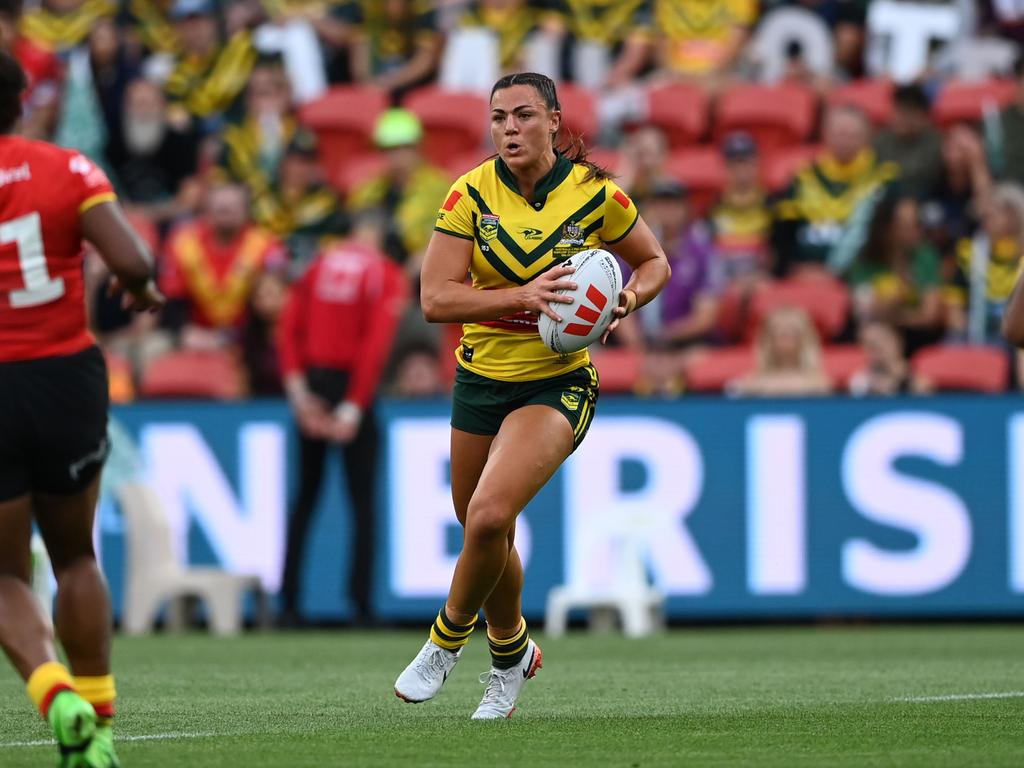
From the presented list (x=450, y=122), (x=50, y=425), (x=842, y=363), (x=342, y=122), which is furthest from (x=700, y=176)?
(x=50, y=425)

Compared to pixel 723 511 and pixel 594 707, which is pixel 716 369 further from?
pixel 594 707

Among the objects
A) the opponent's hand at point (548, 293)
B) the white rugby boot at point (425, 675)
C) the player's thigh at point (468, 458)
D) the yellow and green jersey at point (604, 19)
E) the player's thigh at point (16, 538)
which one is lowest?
the white rugby boot at point (425, 675)

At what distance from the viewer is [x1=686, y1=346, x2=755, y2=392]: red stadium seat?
1369 cm

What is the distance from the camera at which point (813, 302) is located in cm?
1443

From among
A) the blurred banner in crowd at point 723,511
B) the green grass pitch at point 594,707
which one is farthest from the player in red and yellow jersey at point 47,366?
the blurred banner in crowd at point 723,511

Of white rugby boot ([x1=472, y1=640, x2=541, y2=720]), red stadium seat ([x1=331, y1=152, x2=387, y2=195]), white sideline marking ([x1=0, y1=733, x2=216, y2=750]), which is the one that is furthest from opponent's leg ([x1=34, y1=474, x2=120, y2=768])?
red stadium seat ([x1=331, y1=152, x2=387, y2=195])

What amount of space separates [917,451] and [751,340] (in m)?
1.90

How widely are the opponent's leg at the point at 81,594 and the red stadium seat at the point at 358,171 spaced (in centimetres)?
1092

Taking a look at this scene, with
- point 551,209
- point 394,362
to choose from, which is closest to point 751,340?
point 394,362

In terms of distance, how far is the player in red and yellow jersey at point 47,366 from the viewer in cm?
541

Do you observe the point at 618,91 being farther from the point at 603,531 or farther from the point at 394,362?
the point at 603,531

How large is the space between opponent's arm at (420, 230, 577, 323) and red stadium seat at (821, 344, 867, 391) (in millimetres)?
7111

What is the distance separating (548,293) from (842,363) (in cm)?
743

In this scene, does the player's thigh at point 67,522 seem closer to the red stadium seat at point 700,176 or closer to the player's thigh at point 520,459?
the player's thigh at point 520,459
